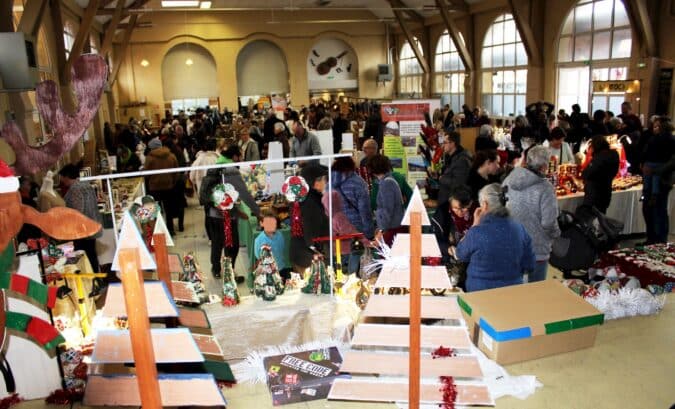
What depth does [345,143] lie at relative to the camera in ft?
25.0

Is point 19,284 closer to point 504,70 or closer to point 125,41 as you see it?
point 125,41

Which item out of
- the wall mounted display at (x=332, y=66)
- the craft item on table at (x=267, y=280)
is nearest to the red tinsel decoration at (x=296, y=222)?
the craft item on table at (x=267, y=280)

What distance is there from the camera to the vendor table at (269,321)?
3014mm

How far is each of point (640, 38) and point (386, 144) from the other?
6167 millimetres

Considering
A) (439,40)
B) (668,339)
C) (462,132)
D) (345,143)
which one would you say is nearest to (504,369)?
(668,339)

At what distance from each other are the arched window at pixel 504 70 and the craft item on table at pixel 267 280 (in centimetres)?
1261

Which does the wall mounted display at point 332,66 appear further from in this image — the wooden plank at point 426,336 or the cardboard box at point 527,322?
the wooden plank at point 426,336

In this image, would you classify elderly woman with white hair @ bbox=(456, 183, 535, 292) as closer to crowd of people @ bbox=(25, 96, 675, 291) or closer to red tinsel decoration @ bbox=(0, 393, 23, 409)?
crowd of people @ bbox=(25, 96, 675, 291)

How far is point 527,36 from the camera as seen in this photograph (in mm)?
12648

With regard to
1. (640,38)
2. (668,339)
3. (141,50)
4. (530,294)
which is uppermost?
→ (141,50)

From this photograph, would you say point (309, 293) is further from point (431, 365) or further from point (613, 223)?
point (613, 223)

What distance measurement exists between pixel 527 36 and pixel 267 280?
1150 centimetres

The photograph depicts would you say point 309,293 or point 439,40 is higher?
point 439,40

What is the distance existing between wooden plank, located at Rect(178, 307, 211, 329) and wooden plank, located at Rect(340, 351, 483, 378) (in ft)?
1.99
